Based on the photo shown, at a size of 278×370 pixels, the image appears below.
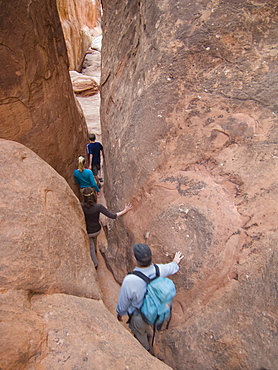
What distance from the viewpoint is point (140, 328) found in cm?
209

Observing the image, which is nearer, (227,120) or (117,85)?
(227,120)

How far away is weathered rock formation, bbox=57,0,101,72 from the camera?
12.4 metres

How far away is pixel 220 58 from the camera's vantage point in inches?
105

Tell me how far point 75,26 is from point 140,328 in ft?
48.3

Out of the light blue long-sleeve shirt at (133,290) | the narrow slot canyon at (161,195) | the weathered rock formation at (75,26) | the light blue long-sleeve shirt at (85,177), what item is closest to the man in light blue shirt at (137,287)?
the light blue long-sleeve shirt at (133,290)

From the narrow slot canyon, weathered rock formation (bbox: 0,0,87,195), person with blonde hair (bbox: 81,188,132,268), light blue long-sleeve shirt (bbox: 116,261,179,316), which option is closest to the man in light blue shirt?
light blue long-sleeve shirt (bbox: 116,261,179,316)

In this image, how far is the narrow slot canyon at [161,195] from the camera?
171 cm

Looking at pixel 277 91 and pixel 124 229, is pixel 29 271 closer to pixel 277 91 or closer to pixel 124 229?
pixel 124 229

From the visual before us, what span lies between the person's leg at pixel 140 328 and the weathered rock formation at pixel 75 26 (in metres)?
13.1

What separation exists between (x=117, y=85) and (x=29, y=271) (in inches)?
116

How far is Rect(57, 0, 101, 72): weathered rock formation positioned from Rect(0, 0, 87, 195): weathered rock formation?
9.77 m

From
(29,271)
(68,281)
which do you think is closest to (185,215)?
(68,281)

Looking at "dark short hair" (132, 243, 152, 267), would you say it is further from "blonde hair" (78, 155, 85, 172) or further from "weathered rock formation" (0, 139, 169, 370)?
"blonde hair" (78, 155, 85, 172)

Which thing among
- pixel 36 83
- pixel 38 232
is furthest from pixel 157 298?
pixel 36 83
